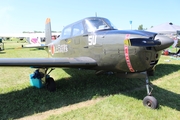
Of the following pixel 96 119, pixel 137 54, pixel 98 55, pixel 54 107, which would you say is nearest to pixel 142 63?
pixel 137 54

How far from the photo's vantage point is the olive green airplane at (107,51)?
11.2ft

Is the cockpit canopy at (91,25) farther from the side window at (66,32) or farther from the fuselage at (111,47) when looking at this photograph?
the side window at (66,32)

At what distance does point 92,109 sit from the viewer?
384cm

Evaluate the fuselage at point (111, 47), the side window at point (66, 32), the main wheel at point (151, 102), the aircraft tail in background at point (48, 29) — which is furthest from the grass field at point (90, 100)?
the aircraft tail in background at point (48, 29)

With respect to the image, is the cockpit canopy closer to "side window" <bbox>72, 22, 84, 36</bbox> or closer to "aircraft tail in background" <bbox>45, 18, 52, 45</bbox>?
"side window" <bbox>72, 22, 84, 36</bbox>

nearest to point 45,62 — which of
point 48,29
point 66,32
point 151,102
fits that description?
point 66,32

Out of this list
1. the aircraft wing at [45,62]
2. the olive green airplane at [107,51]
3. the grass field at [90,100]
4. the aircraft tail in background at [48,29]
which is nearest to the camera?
the olive green airplane at [107,51]

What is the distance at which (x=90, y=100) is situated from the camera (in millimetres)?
4461

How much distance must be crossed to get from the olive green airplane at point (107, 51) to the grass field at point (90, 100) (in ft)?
1.31

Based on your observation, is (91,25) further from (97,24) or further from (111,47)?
(111,47)

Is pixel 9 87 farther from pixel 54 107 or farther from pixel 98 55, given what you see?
pixel 98 55

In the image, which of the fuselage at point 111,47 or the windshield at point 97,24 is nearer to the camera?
the fuselage at point 111,47

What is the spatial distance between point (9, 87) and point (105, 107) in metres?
3.72

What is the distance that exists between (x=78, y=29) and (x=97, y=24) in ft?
2.56
